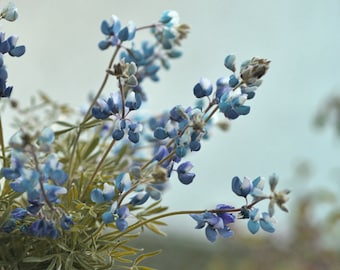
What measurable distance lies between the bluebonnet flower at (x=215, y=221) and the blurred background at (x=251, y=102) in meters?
1.85

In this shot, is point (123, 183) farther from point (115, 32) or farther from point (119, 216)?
point (115, 32)

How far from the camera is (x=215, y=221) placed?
0.44 meters

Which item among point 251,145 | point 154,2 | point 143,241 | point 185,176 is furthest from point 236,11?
A: point 185,176

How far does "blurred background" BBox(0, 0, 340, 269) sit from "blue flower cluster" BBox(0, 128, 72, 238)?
192 centimetres

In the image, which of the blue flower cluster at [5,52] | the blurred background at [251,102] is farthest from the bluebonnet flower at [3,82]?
the blurred background at [251,102]

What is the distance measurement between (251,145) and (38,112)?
2.82 meters

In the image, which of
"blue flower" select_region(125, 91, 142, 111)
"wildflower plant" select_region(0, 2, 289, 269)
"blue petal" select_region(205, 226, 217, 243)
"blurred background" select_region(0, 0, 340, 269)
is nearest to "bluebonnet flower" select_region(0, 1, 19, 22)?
"wildflower plant" select_region(0, 2, 289, 269)

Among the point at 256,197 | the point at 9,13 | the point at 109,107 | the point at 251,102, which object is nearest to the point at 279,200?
the point at 256,197

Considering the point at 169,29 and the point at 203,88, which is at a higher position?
the point at 169,29

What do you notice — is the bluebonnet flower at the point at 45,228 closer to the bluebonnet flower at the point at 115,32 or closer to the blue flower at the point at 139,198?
the blue flower at the point at 139,198

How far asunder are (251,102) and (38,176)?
2845mm

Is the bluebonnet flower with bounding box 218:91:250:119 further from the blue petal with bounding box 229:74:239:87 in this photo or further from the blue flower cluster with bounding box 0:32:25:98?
the blue flower cluster with bounding box 0:32:25:98

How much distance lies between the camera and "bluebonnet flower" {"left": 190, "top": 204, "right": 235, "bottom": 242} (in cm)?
44

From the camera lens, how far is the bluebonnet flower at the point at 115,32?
51 cm
